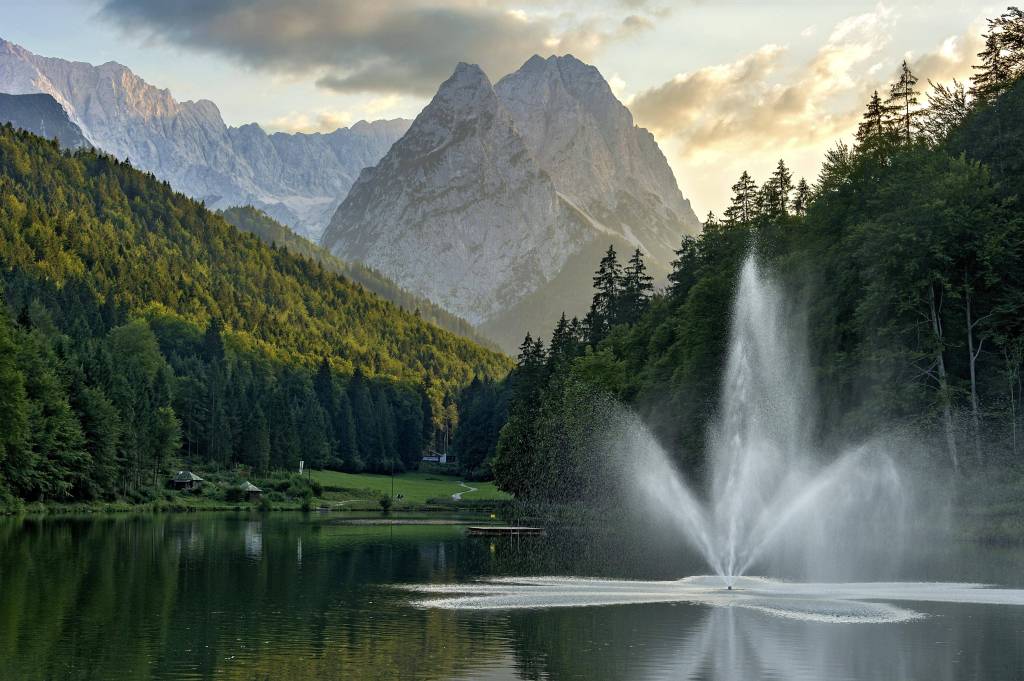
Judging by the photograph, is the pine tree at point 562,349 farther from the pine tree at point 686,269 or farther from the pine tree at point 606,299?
the pine tree at point 686,269

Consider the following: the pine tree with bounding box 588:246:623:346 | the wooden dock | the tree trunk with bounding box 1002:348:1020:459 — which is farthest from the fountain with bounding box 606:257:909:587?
the pine tree with bounding box 588:246:623:346

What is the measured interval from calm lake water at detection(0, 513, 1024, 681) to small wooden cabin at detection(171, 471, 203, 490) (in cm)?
9165

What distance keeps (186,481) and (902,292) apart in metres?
110

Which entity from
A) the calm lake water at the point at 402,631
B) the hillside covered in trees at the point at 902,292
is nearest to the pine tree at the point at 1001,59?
the hillside covered in trees at the point at 902,292

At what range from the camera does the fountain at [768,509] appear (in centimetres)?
4594

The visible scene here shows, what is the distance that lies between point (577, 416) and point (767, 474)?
148ft

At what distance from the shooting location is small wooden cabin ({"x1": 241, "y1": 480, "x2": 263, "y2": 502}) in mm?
158250

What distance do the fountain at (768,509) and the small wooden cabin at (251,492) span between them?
73214 mm

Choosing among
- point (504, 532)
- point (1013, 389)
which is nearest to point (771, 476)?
point (1013, 389)

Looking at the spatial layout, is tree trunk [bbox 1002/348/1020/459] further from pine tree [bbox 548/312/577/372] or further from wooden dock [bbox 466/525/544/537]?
pine tree [bbox 548/312/577/372]

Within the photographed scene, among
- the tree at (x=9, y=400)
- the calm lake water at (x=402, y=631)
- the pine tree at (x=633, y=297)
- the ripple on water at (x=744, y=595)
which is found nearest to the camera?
the calm lake water at (x=402, y=631)

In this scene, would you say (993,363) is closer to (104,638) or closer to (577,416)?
(577,416)

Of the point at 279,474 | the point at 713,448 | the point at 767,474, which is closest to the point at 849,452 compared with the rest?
the point at 767,474

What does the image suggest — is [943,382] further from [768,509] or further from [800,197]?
[800,197]
